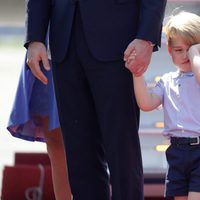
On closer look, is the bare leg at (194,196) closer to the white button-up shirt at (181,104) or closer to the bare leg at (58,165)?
the white button-up shirt at (181,104)

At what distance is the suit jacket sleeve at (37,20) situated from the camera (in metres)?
2.88

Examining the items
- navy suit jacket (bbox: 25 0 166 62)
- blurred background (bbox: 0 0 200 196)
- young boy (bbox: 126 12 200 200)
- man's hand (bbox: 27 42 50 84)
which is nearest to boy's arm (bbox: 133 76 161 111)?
young boy (bbox: 126 12 200 200)

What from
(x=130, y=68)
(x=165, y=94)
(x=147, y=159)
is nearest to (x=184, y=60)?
(x=165, y=94)

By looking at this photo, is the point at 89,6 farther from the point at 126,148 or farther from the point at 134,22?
the point at 126,148

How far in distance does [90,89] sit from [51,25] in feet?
0.96

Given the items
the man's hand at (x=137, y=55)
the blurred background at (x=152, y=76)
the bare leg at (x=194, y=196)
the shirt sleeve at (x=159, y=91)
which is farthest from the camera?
the blurred background at (x=152, y=76)

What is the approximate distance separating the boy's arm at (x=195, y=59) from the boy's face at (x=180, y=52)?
0.13ft

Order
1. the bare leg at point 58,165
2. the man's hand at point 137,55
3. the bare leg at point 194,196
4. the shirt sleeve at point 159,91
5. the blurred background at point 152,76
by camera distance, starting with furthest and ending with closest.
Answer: the blurred background at point 152,76
the bare leg at point 58,165
the shirt sleeve at point 159,91
the bare leg at point 194,196
the man's hand at point 137,55

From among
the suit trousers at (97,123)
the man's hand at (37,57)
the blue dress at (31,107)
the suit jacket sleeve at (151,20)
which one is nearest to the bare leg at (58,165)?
the blue dress at (31,107)

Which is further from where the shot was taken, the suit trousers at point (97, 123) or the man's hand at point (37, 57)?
the man's hand at point (37, 57)

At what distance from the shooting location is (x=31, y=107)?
11.7 feet

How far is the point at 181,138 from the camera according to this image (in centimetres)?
295

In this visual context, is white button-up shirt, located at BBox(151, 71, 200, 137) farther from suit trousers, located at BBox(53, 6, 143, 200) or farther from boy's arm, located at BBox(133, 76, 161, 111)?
suit trousers, located at BBox(53, 6, 143, 200)

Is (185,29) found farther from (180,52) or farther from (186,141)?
(186,141)
